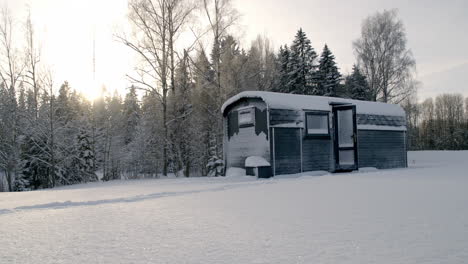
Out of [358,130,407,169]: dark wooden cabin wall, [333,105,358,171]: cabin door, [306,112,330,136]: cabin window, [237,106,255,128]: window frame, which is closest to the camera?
[237,106,255,128]: window frame

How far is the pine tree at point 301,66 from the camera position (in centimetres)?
3434

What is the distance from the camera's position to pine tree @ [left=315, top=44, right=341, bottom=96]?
35.1 metres

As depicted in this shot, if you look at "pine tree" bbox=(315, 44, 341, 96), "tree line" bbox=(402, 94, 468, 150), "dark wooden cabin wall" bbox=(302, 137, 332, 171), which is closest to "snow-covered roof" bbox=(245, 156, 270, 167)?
"dark wooden cabin wall" bbox=(302, 137, 332, 171)

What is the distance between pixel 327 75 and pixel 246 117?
23403 millimetres

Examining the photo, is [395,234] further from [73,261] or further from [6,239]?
[6,239]

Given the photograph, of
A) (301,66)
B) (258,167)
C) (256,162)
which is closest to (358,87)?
(301,66)

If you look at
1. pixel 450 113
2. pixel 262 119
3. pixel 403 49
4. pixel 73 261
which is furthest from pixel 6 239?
pixel 450 113

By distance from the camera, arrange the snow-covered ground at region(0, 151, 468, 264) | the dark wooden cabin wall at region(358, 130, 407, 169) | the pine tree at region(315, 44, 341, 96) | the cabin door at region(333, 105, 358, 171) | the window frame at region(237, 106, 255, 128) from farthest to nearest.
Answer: the pine tree at region(315, 44, 341, 96)
the dark wooden cabin wall at region(358, 130, 407, 169)
the cabin door at region(333, 105, 358, 171)
the window frame at region(237, 106, 255, 128)
the snow-covered ground at region(0, 151, 468, 264)

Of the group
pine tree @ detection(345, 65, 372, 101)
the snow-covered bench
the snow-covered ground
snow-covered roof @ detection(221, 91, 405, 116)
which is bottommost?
the snow-covered ground

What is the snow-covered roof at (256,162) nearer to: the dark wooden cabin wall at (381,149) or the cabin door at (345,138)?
the cabin door at (345,138)

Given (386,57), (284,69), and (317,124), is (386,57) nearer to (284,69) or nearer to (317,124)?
(284,69)

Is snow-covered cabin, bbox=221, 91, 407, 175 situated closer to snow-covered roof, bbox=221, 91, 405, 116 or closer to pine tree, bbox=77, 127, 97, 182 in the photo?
snow-covered roof, bbox=221, 91, 405, 116

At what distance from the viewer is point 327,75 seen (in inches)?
1403

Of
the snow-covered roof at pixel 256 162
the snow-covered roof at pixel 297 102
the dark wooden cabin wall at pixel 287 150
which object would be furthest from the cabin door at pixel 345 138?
the snow-covered roof at pixel 256 162
